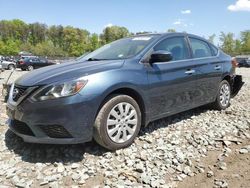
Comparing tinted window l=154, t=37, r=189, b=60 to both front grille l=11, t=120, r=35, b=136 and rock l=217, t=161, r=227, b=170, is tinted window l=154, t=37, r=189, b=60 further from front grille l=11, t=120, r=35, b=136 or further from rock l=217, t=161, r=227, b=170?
front grille l=11, t=120, r=35, b=136

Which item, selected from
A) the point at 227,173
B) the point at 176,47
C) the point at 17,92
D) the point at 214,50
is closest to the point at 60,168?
the point at 17,92

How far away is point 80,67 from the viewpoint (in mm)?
4000

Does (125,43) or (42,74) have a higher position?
(125,43)

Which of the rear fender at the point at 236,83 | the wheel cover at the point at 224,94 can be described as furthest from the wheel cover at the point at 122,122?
the rear fender at the point at 236,83

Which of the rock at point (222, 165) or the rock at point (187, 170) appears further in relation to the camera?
the rock at point (222, 165)

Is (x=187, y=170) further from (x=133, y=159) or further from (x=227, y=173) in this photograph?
(x=133, y=159)

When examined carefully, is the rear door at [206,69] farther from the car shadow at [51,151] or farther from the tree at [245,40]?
the tree at [245,40]

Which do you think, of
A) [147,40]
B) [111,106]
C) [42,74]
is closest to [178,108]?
[147,40]

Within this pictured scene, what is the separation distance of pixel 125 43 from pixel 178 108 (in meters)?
1.40

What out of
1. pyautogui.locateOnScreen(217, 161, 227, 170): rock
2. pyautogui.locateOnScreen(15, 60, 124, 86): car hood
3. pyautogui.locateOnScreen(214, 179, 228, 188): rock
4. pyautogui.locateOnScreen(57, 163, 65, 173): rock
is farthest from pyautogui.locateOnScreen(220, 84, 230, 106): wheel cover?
pyautogui.locateOnScreen(57, 163, 65, 173): rock

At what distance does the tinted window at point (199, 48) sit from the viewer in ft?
18.0

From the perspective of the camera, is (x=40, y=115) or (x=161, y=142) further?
(x=161, y=142)

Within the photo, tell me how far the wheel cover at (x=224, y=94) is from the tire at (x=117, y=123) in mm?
2690

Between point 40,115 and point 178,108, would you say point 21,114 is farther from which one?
point 178,108
